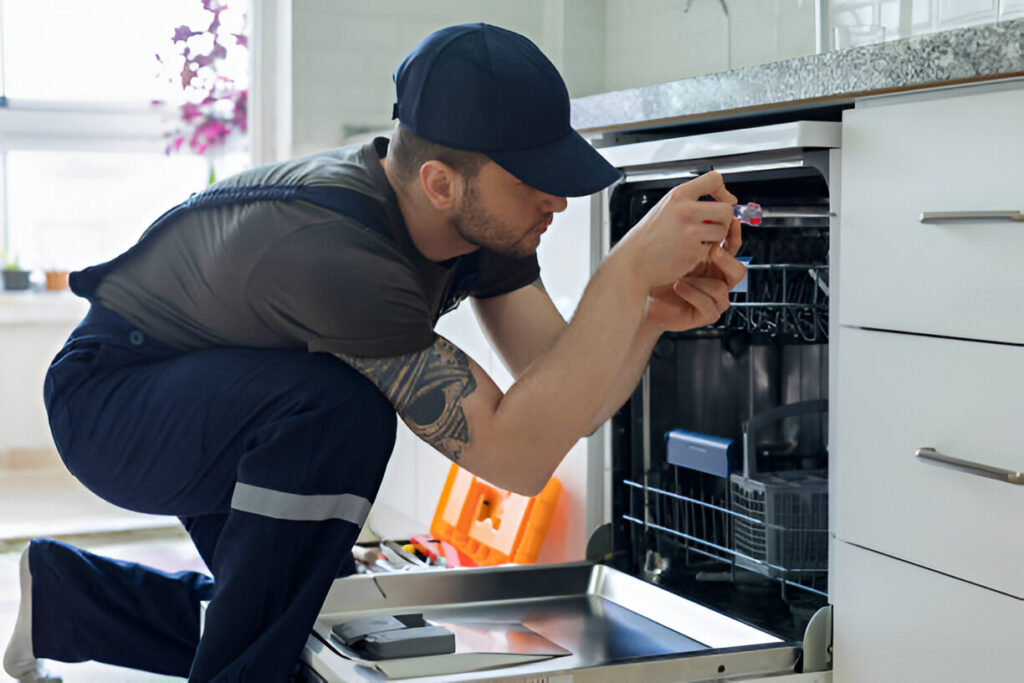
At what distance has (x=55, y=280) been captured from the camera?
3814 mm

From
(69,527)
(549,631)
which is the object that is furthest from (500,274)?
(69,527)

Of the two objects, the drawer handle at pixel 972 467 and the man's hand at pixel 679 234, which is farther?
the man's hand at pixel 679 234

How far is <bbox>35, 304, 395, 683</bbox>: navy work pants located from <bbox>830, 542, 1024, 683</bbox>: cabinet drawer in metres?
0.57

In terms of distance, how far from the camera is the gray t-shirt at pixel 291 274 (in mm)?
1322

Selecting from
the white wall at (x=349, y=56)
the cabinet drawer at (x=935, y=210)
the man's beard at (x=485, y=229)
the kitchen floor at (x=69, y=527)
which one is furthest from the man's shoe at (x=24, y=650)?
the white wall at (x=349, y=56)

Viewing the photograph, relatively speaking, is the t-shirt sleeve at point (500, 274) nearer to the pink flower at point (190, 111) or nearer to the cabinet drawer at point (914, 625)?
the cabinet drawer at point (914, 625)

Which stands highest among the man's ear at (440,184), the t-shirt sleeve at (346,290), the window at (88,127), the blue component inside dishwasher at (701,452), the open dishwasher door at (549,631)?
the window at (88,127)

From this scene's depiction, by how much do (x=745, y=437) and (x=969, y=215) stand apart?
59 centimetres

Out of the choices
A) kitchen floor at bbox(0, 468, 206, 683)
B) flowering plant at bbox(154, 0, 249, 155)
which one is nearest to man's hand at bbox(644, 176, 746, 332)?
kitchen floor at bbox(0, 468, 206, 683)

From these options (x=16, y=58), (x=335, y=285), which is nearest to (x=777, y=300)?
(x=335, y=285)

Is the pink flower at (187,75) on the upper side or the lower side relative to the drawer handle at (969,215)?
upper

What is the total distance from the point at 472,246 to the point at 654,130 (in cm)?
47

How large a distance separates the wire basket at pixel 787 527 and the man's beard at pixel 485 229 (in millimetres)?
529

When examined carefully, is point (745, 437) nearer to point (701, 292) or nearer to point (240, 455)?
point (701, 292)
